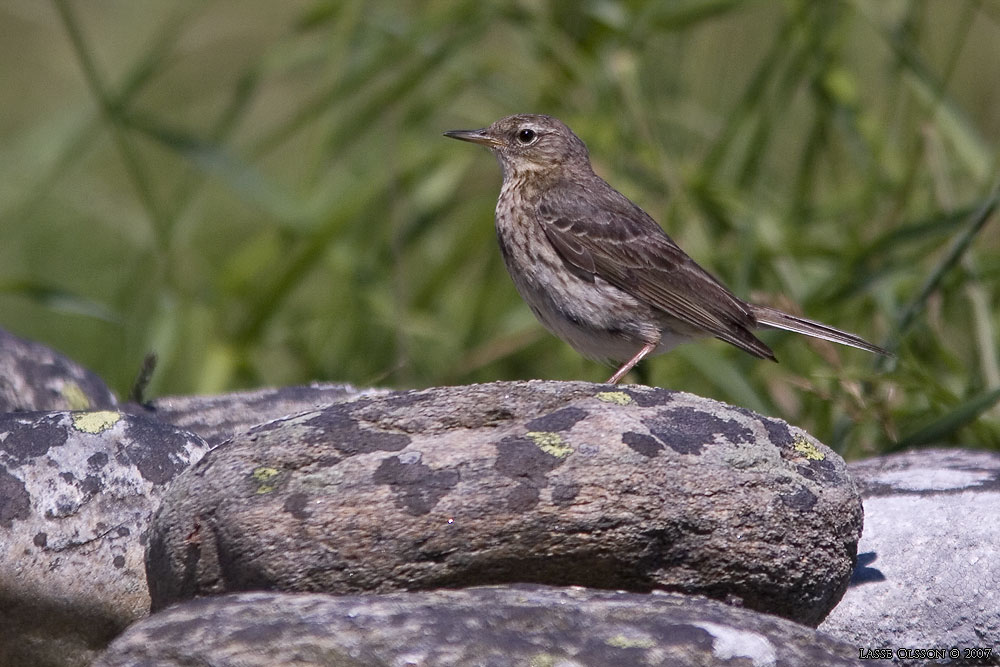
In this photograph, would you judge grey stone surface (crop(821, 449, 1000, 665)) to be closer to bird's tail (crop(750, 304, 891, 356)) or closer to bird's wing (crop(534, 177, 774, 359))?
bird's tail (crop(750, 304, 891, 356))

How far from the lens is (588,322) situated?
5.12 meters

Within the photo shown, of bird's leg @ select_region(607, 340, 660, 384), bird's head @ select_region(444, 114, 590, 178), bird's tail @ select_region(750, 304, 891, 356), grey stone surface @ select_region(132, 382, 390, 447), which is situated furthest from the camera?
bird's head @ select_region(444, 114, 590, 178)

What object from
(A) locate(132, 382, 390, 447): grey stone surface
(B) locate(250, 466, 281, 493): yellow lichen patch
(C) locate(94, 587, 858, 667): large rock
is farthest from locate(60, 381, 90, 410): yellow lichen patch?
(C) locate(94, 587, 858, 667): large rock

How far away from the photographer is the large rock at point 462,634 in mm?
2732

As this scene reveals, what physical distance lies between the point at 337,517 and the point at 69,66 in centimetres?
841

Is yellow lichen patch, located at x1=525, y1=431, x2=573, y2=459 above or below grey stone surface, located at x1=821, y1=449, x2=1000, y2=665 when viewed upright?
above

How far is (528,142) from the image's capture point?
5992 millimetres

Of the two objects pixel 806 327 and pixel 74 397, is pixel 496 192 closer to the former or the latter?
pixel 806 327

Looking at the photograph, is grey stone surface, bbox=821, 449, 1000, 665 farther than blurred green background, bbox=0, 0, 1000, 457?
No

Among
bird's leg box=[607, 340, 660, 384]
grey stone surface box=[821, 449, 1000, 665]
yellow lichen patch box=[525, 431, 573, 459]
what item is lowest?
grey stone surface box=[821, 449, 1000, 665]

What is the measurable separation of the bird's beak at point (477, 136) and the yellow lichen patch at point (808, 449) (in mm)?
2814

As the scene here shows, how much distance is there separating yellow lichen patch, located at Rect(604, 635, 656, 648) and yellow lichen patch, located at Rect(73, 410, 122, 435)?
169 cm

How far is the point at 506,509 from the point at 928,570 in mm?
1409

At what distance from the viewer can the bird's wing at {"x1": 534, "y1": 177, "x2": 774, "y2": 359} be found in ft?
16.9
